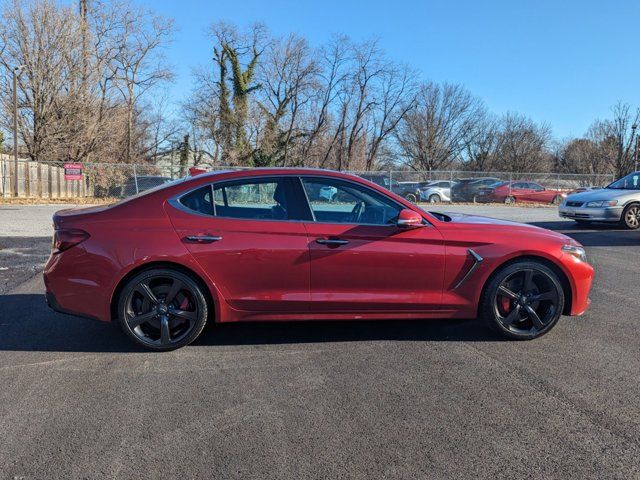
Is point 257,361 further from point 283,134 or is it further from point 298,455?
point 283,134

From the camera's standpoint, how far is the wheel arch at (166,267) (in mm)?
4191

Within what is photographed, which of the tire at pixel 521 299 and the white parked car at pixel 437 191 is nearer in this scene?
the tire at pixel 521 299

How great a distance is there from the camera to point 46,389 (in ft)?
11.7

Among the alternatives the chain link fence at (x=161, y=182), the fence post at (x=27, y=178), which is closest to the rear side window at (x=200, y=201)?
the chain link fence at (x=161, y=182)

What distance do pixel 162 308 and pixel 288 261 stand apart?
1125 millimetres

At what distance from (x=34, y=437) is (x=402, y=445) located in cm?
213

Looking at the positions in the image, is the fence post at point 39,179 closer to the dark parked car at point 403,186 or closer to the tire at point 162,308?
the dark parked car at point 403,186

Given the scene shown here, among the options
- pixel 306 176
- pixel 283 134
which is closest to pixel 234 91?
pixel 283 134

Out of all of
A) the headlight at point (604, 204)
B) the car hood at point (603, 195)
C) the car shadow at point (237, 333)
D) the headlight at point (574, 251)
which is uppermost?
the car hood at point (603, 195)

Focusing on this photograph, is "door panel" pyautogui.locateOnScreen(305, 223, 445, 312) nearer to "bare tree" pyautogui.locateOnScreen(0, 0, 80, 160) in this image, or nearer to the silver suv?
the silver suv

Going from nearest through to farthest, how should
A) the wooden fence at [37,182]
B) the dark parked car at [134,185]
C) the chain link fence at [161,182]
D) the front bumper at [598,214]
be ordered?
the front bumper at [598,214]
the wooden fence at [37,182]
the dark parked car at [134,185]
the chain link fence at [161,182]

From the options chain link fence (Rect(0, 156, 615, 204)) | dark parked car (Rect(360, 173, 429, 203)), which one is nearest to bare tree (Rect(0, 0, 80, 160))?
chain link fence (Rect(0, 156, 615, 204))

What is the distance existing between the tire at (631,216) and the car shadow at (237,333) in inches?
399

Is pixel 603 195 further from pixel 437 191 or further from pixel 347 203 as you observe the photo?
pixel 437 191
